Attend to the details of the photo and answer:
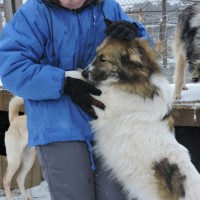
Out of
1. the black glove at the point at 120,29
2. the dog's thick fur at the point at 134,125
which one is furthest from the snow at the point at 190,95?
the black glove at the point at 120,29

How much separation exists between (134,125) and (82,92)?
402 millimetres

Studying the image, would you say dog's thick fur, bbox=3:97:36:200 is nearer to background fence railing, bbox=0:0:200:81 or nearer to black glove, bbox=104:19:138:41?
background fence railing, bbox=0:0:200:81

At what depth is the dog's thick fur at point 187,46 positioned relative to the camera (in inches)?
183

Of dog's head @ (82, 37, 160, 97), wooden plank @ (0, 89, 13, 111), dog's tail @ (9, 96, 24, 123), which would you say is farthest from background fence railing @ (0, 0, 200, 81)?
dog's head @ (82, 37, 160, 97)

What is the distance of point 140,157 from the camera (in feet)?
7.48

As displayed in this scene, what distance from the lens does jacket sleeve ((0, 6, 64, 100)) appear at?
197 centimetres

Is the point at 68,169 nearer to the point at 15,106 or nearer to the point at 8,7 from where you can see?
the point at 15,106

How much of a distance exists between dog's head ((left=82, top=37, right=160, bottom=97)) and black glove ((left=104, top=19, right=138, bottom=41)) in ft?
0.21

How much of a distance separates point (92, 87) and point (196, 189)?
0.84 meters

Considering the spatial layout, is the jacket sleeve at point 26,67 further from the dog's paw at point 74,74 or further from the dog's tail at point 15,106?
the dog's tail at point 15,106

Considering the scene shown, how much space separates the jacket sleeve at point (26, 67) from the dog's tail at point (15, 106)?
2413mm

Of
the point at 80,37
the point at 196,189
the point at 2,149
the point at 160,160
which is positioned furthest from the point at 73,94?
the point at 2,149

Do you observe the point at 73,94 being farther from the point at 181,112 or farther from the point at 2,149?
the point at 2,149

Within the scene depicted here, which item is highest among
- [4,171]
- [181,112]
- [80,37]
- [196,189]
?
[80,37]
